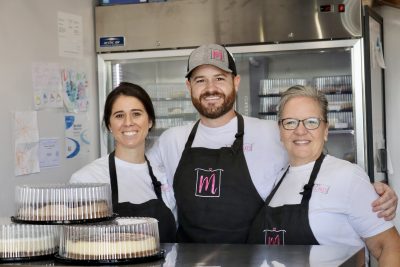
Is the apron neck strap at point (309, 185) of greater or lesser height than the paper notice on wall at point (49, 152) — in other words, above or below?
below

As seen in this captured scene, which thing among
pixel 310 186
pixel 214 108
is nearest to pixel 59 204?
pixel 310 186

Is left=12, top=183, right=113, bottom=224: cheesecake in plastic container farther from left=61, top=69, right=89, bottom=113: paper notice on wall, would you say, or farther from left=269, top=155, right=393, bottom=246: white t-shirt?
left=61, top=69, right=89, bottom=113: paper notice on wall

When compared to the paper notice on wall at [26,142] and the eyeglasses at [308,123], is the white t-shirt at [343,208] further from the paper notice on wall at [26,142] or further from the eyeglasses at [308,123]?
the paper notice on wall at [26,142]

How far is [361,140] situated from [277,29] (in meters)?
0.88

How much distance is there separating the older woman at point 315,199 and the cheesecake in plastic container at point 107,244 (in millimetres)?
709

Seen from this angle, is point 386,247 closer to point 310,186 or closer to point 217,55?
point 310,186

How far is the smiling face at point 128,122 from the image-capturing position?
2865 millimetres

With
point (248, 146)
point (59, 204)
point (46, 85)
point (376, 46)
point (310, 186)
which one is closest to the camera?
point (59, 204)

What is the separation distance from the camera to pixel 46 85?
4.00 metres

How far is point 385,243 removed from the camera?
2.37 metres

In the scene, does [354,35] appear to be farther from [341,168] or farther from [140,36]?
[341,168]

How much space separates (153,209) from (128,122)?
0.38 meters

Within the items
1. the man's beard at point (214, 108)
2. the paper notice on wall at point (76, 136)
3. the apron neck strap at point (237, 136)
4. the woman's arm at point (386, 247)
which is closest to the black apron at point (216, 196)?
the apron neck strap at point (237, 136)

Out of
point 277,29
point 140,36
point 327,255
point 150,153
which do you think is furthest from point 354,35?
point 327,255
